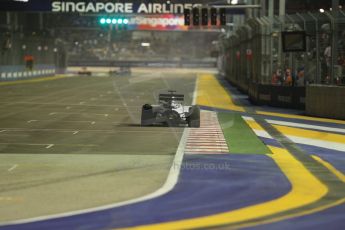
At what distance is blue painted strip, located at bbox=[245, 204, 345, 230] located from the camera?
7453mm

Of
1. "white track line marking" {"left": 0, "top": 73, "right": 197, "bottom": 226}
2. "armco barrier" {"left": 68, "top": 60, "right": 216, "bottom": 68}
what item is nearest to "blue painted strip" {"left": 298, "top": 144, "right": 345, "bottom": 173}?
"white track line marking" {"left": 0, "top": 73, "right": 197, "bottom": 226}

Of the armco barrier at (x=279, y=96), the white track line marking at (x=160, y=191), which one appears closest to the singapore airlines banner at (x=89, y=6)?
the armco barrier at (x=279, y=96)

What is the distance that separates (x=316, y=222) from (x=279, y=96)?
20.1 m

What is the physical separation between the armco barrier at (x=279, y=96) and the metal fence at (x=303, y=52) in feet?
1.63

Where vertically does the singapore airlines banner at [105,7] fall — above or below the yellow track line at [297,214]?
above

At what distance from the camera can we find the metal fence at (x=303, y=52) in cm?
2345

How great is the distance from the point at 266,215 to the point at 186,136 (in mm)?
8695

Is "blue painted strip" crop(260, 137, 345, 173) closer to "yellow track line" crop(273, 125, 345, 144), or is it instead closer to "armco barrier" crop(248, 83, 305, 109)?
"yellow track line" crop(273, 125, 345, 144)

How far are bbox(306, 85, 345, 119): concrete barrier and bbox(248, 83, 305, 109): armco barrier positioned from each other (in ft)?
7.35

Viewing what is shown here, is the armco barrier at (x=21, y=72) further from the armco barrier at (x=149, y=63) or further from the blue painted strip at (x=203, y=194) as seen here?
the blue painted strip at (x=203, y=194)

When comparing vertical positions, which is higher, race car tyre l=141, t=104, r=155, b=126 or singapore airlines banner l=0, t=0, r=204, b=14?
singapore airlines banner l=0, t=0, r=204, b=14

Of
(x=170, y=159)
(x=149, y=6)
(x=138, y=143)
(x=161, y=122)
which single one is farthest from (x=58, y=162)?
(x=149, y=6)

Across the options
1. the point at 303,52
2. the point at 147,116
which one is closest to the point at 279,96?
the point at 303,52

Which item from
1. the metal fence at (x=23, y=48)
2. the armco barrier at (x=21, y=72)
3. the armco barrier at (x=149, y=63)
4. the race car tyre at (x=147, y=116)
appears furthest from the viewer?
the armco barrier at (x=149, y=63)
